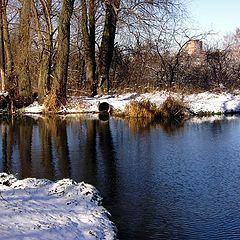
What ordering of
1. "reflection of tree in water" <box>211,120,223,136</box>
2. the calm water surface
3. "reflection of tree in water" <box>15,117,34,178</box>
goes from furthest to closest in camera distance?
1. "reflection of tree in water" <box>211,120,223,136</box>
2. "reflection of tree in water" <box>15,117,34,178</box>
3. the calm water surface

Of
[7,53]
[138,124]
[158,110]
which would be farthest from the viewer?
[7,53]

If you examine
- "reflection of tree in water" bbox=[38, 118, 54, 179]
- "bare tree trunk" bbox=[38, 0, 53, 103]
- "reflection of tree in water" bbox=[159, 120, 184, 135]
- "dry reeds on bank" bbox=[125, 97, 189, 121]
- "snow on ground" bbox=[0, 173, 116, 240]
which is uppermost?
"bare tree trunk" bbox=[38, 0, 53, 103]

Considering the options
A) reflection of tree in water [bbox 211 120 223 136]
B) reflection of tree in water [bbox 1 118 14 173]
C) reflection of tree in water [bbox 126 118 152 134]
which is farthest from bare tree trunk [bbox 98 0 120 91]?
A: reflection of tree in water [bbox 211 120 223 136]

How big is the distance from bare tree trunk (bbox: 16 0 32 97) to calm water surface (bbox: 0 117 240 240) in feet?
25.8

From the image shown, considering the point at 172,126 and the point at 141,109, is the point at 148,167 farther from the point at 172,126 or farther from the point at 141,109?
the point at 141,109

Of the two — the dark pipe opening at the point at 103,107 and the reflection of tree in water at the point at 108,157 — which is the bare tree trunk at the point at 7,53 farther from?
the reflection of tree in water at the point at 108,157

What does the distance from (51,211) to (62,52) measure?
60.6 feet

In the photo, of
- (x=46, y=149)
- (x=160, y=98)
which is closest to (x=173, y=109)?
(x=160, y=98)

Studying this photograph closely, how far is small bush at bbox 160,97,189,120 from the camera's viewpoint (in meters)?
21.2

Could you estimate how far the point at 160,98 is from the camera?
22094 millimetres

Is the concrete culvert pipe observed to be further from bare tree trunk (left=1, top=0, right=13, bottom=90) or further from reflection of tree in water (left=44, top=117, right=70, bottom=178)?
bare tree trunk (left=1, top=0, right=13, bottom=90)

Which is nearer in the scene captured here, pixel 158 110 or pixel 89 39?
pixel 158 110

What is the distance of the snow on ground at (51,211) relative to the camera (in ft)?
19.2

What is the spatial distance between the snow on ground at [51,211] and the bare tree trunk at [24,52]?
60.1 feet
